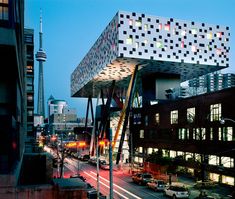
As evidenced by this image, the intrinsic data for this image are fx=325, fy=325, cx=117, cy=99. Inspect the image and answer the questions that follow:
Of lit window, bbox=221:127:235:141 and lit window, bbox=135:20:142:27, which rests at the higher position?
lit window, bbox=135:20:142:27

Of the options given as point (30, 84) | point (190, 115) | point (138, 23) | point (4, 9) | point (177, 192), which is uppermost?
point (138, 23)

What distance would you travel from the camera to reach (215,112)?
49875 mm

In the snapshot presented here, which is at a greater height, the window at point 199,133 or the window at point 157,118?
the window at point 157,118

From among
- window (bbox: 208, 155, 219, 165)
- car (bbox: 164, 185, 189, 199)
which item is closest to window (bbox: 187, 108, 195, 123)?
window (bbox: 208, 155, 219, 165)

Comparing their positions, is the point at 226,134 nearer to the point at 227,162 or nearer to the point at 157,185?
the point at 227,162

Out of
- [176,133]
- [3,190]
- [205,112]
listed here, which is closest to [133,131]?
[176,133]

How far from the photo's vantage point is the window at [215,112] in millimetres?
49094

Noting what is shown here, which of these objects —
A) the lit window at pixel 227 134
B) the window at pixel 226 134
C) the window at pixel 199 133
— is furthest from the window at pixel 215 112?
the window at pixel 199 133

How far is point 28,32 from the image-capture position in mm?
97938

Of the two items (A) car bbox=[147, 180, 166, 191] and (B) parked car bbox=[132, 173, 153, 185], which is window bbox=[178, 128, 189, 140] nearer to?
(B) parked car bbox=[132, 173, 153, 185]

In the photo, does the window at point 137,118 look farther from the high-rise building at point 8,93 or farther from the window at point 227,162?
the high-rise building at point 8,93

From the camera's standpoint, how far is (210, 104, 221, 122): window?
4909cm

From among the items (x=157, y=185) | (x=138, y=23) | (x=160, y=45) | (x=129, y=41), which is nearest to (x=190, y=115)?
(x=157, y=185)

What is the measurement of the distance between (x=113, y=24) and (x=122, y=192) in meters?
41.4
